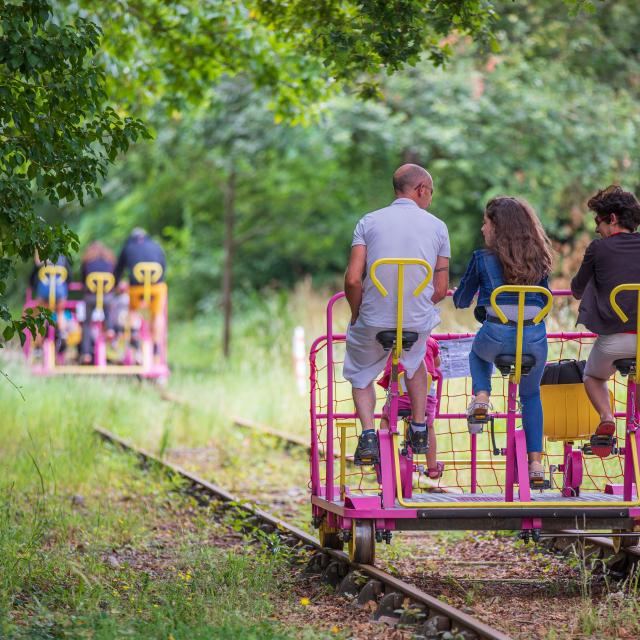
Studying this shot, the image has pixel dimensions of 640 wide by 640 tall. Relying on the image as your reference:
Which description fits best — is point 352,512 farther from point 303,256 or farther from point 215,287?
point 215,287

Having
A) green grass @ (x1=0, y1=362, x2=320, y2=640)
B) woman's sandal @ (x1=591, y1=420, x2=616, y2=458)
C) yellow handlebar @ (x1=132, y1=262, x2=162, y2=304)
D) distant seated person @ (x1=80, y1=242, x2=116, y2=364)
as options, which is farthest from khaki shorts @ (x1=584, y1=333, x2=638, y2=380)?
distant seated person @ (x1=80, y1=242, x2=116, y2=364)

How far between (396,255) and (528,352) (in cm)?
92

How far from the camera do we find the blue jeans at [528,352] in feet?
22.4

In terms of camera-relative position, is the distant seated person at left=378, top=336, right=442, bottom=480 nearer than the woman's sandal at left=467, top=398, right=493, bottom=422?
No

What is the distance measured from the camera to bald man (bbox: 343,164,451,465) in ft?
22.5

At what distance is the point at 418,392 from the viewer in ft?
23.2

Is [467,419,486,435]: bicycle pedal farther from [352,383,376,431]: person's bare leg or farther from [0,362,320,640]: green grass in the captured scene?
[0,362,320,640]: green grass

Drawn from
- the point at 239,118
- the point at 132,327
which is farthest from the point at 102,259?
the point at 239,118

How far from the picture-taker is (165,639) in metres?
5.74

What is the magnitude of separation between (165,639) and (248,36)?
8110 mm

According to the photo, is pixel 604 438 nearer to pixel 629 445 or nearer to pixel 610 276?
pixel 629 445

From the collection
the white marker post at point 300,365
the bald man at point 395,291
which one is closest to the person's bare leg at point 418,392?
the bald man at point 395,291

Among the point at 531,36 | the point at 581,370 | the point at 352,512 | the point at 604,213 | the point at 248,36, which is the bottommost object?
the point at 352,512

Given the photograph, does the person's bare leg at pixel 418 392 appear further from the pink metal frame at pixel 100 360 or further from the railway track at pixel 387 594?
the pink metal frame at pixel 100 360
